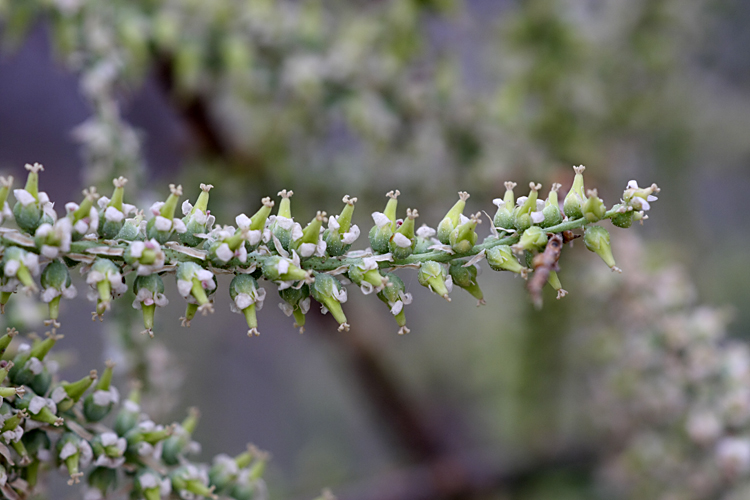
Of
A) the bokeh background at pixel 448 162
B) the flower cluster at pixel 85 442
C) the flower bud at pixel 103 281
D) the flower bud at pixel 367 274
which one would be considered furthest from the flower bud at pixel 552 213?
the bokeh background at pixel 448 162

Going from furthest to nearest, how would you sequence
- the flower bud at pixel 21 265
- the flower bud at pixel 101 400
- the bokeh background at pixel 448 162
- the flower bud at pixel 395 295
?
1. the bokeh background at pixel 448 162
2. the flower bud at pixel 101 400
3. the flower bud at pixel 395 295
4. the flower bud at pixel 21 265

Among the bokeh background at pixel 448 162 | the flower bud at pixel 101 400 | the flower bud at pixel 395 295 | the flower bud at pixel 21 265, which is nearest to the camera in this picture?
the flower bud at pixel 21 265

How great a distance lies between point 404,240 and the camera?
0.91m

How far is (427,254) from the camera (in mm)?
925

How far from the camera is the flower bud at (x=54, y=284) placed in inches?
34.2

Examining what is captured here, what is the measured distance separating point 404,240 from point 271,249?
181 mm

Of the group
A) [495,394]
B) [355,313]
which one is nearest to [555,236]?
[355,313]

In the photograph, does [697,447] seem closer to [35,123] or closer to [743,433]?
[743,433]

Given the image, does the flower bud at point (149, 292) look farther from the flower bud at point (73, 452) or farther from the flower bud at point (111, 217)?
the flower bud at point (73, 452)

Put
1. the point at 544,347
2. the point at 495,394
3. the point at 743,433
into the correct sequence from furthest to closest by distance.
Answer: the point at 495,394 → the point at 544,347 → the point at 743,433

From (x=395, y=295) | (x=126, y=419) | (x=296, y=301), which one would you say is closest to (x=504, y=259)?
(x=395, y=295)

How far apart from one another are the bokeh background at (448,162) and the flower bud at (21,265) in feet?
1.75

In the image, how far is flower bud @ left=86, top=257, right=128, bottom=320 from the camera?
33.2 inches

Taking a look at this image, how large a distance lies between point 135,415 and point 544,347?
1.81 metres
